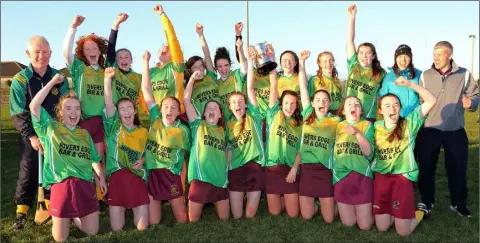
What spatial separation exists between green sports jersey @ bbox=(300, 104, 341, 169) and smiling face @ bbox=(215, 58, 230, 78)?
1.52 metres

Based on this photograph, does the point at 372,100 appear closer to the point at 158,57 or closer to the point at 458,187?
the point at 458,187

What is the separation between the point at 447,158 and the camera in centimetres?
596

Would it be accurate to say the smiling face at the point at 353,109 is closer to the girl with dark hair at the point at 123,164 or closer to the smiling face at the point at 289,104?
the smiling face at the point at 289,104

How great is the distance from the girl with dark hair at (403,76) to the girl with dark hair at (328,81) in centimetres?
61

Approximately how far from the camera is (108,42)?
5938 mm

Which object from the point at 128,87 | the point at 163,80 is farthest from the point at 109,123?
the point at 163,80

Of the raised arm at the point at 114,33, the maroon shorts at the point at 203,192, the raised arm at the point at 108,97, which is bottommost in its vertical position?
the maroon shorts at the point at 203,192

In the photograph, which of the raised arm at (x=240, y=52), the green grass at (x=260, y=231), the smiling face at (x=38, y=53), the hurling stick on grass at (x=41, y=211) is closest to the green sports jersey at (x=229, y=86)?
the raised arm at (x=240, y=52)

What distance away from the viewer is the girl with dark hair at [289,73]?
19.8ft

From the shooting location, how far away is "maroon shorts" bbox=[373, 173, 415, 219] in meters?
5.09

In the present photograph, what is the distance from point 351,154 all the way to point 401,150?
0.58 m

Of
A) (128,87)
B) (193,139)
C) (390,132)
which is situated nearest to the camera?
(390,132)

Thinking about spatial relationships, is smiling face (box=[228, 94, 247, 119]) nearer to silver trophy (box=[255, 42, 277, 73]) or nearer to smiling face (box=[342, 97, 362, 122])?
silver trophy (box=[255, 42, 277, 73])

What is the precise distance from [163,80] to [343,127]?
8.58 feet
